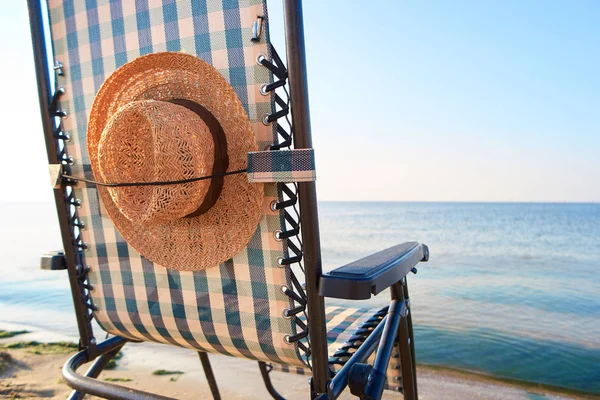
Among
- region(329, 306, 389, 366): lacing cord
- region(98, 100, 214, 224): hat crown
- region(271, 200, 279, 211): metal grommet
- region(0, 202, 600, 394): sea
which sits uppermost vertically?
region(98, 100, 214, 224): hat crown

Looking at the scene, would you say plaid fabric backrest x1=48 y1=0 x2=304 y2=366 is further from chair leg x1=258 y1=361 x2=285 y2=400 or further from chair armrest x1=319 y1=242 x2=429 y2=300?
chair leg x1=258 y1=361 x2=285 y2=400

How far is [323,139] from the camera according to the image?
92.7 feet

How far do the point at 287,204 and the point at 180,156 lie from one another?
22cm

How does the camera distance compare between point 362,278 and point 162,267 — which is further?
point 162,267

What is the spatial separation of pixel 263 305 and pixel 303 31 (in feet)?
1.75

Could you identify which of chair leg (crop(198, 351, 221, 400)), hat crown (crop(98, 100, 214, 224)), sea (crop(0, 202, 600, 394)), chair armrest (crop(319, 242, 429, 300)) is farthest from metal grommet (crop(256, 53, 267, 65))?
sea (crop(0, 202, 600, 394))

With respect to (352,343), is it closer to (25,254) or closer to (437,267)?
(437,267)

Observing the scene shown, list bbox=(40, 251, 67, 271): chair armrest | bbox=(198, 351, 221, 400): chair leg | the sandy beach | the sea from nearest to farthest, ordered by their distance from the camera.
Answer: bbox=(40, 251, 67, 271): chair armrest, bbox=(198, 351, 221, 400): chair leg, the sandy beach, the sea

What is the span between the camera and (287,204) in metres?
0.81

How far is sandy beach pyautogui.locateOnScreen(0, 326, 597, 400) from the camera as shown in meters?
3.05

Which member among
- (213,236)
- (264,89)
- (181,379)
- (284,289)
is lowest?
(181,379)

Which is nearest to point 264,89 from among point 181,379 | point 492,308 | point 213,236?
point 213,236

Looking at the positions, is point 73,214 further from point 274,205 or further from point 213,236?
point 274,205

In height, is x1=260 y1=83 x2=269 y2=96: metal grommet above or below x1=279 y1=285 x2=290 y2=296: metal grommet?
above
